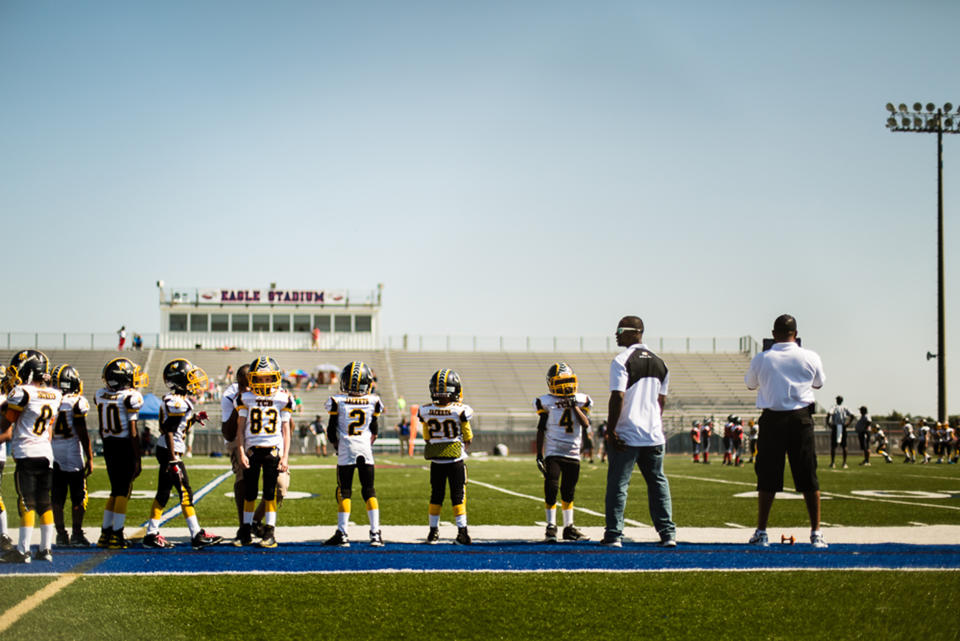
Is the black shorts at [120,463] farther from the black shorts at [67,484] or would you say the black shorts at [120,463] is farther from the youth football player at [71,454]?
the black shorts at [67,484]

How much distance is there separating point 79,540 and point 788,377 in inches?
251

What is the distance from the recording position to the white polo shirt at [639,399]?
7.83 metres

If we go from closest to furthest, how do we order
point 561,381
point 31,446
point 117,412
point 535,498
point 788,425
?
point 31,446 < point 788,425 < point 117,412 < point 561,381 < point 535,498

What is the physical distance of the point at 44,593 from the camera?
576 centimetres

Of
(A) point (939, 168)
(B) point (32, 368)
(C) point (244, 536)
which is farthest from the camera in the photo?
(A) point (939, 168)

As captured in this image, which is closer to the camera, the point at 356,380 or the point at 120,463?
the point at 120,463

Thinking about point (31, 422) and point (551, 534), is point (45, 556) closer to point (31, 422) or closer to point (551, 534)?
point (31, 422)

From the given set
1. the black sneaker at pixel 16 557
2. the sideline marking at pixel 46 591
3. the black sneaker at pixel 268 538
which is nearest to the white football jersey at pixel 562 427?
the black sneaker at pixel 268 538

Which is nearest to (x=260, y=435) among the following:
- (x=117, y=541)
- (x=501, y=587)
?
(x=117, y=541)

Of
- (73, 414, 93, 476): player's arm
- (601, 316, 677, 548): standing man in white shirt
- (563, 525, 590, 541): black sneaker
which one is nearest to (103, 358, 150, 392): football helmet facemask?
(73, 414, 93, 476): player's arm

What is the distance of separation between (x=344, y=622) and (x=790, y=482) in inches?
560

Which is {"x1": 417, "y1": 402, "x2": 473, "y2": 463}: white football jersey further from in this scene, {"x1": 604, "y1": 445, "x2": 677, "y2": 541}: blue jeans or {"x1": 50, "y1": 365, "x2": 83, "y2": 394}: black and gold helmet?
{"x1": 50, "y1": 365, "x2": 83, "y2": 394}: black and gold helmet

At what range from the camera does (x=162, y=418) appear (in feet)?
26.5

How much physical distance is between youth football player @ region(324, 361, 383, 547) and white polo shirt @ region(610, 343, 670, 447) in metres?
2.16
